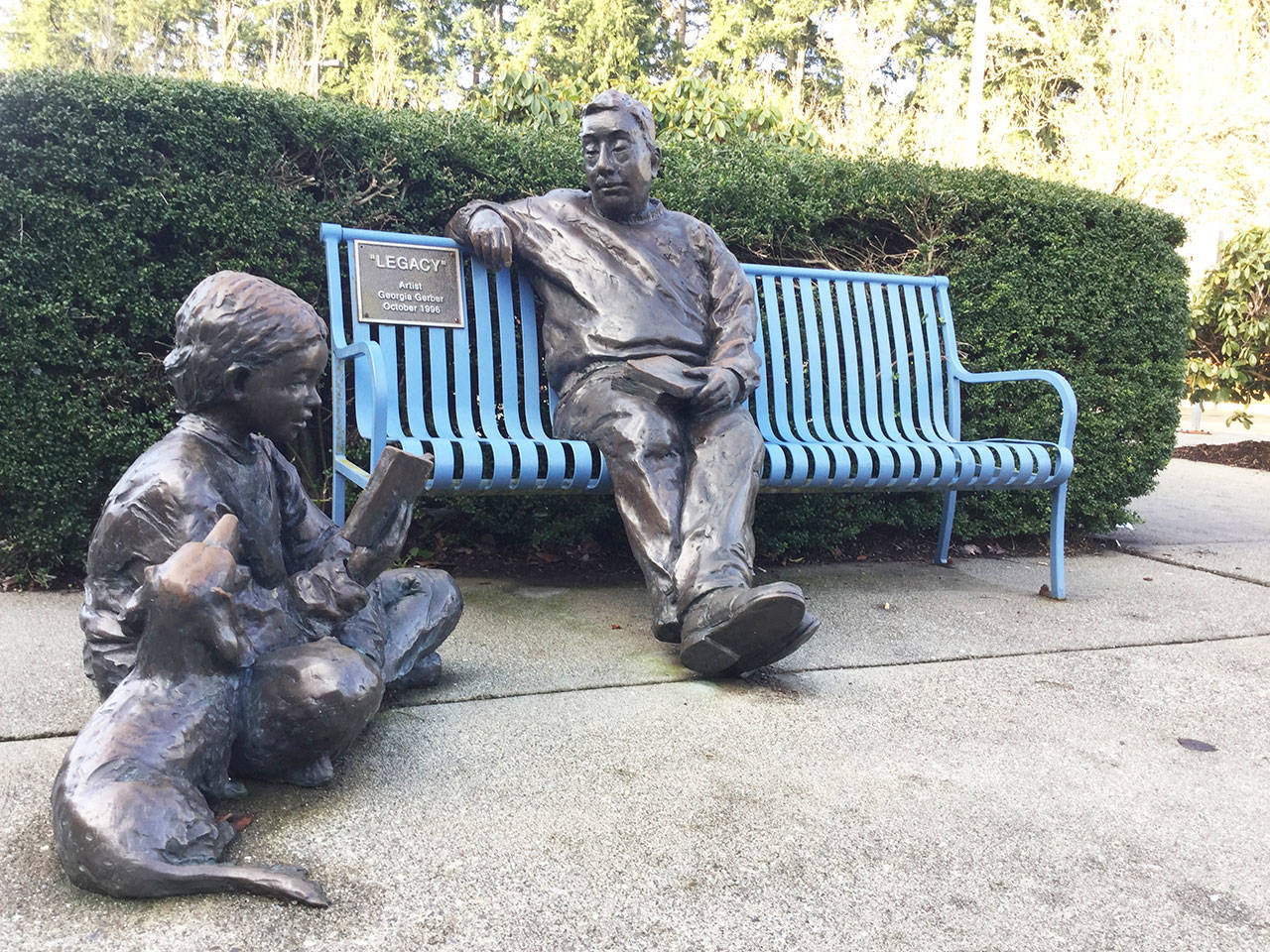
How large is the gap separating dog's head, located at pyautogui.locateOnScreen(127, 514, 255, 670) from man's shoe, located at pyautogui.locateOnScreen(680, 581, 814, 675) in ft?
4.14

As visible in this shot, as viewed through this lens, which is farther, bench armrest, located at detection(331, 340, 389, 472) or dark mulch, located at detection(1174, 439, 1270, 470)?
dark mulch, located at detection(1174, 439, 1270, 470)

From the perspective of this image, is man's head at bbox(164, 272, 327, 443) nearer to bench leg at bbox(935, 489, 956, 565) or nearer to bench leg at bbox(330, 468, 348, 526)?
bench leg at bbox(330, 468, 348, 526)

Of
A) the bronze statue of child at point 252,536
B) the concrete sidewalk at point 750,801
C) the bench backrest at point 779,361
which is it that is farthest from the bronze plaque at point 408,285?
the bronze statue of child at point 252,536

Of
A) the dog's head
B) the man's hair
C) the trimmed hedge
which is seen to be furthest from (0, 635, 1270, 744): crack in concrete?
the man's hair

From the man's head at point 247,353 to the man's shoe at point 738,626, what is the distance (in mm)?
1204

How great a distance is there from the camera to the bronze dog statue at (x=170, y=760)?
66.4 inches

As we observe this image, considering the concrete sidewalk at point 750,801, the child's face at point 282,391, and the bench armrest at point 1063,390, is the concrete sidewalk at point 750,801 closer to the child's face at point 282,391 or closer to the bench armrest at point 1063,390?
the child's face at point 282,391

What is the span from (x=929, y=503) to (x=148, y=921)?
4.14 m

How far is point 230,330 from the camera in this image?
6.79 ft

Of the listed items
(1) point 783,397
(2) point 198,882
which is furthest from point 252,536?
(1) point 783,397

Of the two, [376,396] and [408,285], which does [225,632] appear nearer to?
[376,396]

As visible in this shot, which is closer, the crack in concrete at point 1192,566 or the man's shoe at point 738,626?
the man's shoe at point 738,626

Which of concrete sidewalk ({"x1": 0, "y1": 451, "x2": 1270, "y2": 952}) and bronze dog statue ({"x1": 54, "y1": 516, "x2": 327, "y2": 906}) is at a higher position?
bronze dog statue ({"x1": 54, "y1": 516, "x2": 327, "y2": 906})

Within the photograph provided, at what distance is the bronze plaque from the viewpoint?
3824 mm
